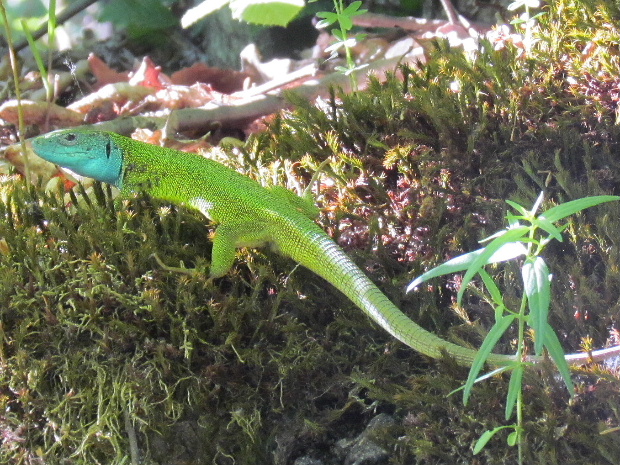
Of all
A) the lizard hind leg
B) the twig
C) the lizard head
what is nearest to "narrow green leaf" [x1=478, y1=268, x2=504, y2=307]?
the lizard hind leg

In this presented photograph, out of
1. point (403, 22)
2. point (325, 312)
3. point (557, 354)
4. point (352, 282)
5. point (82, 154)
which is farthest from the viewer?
point (403, 22)

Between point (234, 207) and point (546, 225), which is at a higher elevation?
point (546, 225)

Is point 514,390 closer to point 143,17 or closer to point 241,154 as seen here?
point 241,154

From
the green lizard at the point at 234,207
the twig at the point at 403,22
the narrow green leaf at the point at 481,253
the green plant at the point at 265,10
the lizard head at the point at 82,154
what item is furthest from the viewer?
the twig at the point at 403,22

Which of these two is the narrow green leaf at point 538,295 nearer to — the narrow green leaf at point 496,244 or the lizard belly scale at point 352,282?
the narrow green leaf at point 496,244

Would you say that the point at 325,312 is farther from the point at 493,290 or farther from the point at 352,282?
the point at 493,290

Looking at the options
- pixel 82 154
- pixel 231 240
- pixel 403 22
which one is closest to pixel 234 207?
pixel 231 240

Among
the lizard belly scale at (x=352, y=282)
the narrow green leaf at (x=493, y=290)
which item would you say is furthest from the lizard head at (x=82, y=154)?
the narrow green leaf at (x=493, y=290)

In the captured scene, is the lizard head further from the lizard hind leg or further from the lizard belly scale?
the lizard belly scale
